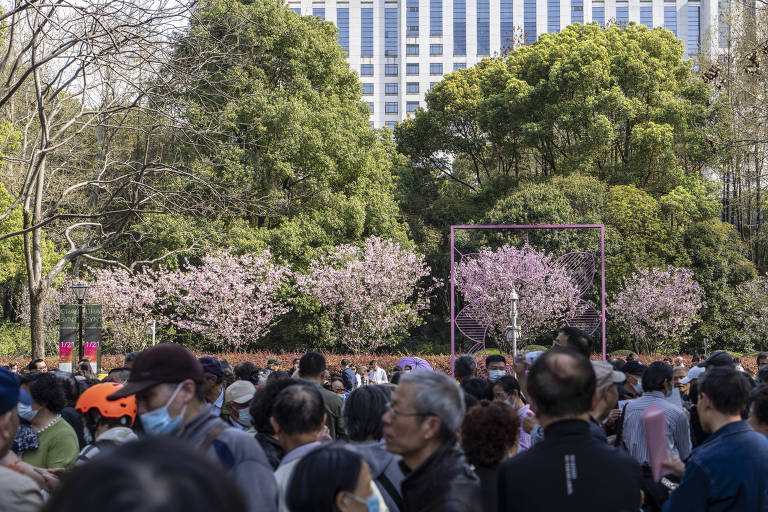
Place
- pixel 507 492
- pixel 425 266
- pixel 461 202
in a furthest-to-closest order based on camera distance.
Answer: pixel 461 202 < pixel 425 266 < pixel 507 492

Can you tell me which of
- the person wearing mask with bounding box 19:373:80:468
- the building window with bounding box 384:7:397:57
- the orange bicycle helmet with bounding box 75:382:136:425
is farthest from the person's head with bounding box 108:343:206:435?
the building window with bounding box 384:7:397:57

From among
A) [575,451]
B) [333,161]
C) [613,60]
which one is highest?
[613,60]

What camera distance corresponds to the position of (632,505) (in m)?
3.16

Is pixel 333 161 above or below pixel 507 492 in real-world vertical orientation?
above

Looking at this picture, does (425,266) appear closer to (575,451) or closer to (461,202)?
(461,202)

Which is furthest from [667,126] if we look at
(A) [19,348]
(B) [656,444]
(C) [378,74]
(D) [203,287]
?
(C) [378,74]

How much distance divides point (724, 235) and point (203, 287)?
927 inches

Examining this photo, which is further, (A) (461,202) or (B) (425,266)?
(A) (461,202)

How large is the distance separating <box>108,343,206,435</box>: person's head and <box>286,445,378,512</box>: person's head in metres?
0.77

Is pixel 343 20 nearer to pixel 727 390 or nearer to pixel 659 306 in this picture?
pixel 659 306

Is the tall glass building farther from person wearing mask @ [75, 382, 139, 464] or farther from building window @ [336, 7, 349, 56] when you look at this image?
person wearing mask @ [75, 382, 139, 464]

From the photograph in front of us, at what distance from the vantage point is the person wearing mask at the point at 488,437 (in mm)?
3766

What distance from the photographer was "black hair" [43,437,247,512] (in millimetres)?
1012

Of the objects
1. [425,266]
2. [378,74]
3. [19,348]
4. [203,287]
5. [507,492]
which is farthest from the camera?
[378,74]
